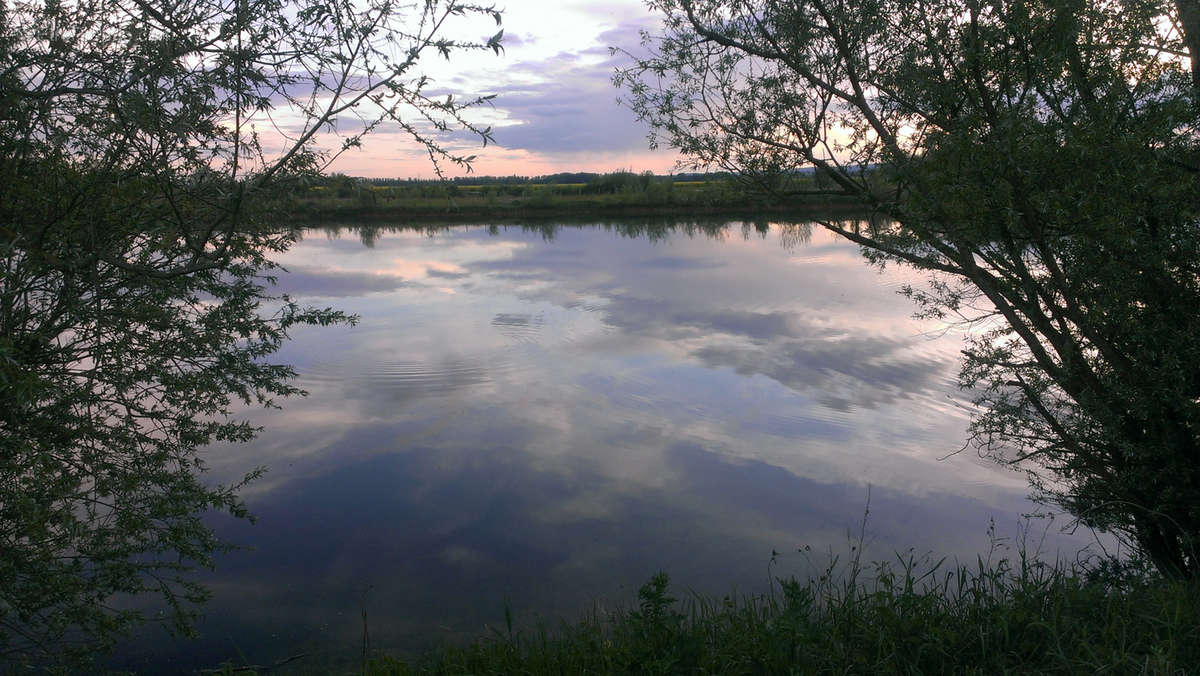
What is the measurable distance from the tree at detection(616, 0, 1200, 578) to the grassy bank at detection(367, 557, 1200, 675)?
3.33ft

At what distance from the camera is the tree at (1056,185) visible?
3.97 m

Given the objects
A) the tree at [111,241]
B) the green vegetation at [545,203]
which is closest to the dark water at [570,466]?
the tree at [111,241]

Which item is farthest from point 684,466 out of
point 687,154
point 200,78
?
point 200,78

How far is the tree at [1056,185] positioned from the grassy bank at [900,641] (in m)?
1.01

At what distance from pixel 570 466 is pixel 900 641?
4515mm

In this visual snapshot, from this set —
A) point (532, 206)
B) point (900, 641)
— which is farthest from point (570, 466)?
point (532, 206)

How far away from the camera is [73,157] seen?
3717mm

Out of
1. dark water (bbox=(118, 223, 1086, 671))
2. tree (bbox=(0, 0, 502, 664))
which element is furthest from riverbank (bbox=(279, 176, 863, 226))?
tree (bbox=(0, 0, 502, 664))

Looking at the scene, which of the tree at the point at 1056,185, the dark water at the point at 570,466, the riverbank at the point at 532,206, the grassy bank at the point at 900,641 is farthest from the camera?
the riverbank at the point at 532,206

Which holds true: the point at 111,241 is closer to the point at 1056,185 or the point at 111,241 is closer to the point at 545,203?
the point at 1056,185

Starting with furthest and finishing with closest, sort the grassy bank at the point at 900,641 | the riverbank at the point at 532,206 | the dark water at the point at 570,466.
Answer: the riverbank at the point at 532,206
the dark water at the point at 570,466
the grassy bank at the point at 900,641

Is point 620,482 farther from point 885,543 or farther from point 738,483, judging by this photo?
Answer: point 885,543

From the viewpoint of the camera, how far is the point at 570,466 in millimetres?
7188

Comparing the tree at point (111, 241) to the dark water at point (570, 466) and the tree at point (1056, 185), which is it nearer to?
the dark water at point (570, 466)
